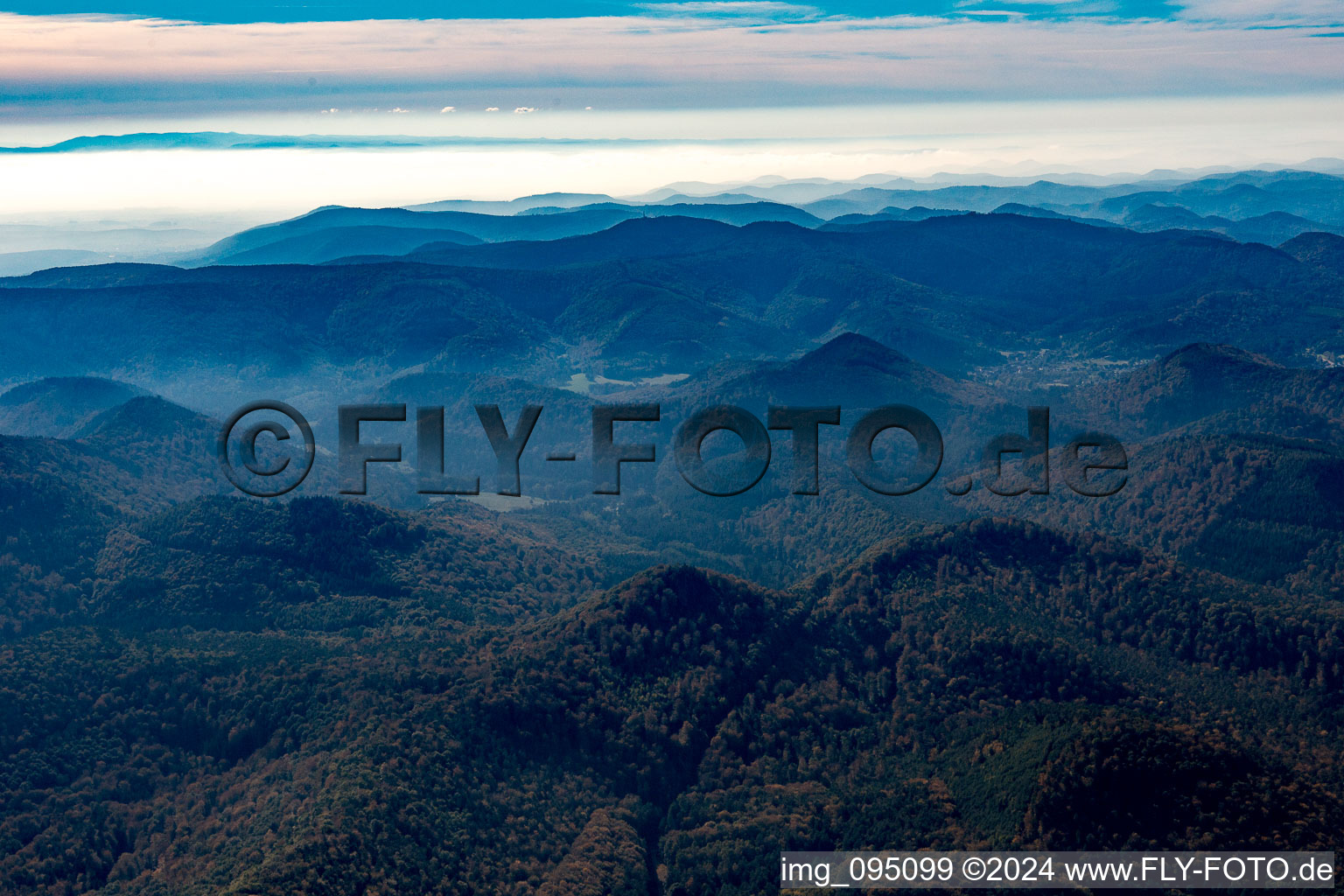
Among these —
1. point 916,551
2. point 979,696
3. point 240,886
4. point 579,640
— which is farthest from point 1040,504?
point 240,886

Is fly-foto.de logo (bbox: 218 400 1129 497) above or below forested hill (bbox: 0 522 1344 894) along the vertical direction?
above

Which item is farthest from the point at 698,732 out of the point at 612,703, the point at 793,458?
the point at 793,458

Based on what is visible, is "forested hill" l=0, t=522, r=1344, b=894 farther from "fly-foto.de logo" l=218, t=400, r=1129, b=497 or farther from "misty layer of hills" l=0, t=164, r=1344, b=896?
"fly-foto.de logo" l=218, t=400, r=1129, b=497

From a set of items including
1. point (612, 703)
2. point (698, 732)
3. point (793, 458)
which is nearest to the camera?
point (698, 732)

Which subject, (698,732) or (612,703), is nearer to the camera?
(698,732)

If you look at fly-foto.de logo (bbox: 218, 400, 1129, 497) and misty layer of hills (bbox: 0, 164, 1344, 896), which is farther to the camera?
fly-foto.de logo (bbox: 218, 400, 1129, 497)

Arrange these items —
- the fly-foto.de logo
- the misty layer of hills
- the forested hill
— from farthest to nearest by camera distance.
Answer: the fly-foto.de logo, the misty layer of hills, the forested hill

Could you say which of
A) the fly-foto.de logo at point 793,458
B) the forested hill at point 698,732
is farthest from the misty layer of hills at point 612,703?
the fly-foto.de logo at point 793,458

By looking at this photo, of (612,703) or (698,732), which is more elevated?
(612,703)

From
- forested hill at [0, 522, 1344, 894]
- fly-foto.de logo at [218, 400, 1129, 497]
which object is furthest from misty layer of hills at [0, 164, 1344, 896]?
fly-foto.de logo at [218, 400, 1129, 497]

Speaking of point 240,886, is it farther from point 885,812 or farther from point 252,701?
point 885,812

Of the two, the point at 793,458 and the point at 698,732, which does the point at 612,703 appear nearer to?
the point at 698,732
